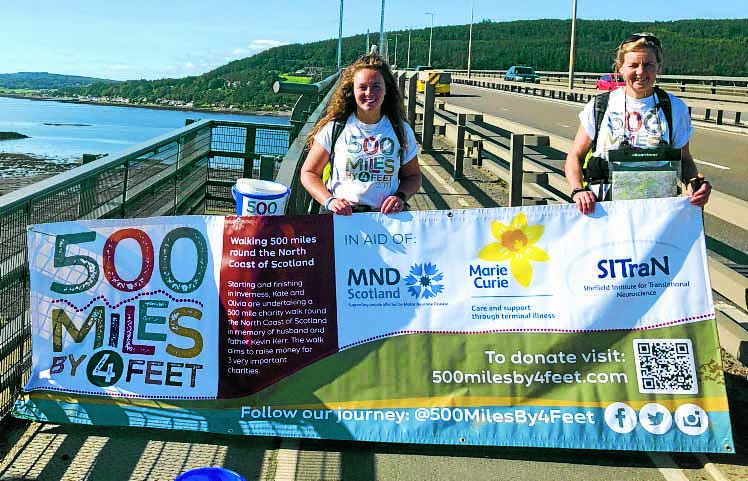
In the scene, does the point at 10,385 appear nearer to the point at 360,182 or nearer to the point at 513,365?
the point at 360,182

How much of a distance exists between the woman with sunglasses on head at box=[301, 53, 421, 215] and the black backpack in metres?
1.01

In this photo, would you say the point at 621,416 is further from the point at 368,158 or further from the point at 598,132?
the point at 368,158

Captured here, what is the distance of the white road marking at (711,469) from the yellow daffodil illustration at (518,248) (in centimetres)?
125

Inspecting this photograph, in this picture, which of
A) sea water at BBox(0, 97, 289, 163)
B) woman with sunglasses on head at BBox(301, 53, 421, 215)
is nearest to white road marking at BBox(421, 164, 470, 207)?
woman with sunglasses on head at BBox(301, 53, 421, 215)

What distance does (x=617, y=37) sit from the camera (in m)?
191

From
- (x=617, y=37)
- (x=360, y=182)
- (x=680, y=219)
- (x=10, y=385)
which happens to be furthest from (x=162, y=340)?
(x=617, y=37)

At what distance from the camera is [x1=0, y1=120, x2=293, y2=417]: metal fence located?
4.38 m

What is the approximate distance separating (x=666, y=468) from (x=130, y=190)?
446 centimetres

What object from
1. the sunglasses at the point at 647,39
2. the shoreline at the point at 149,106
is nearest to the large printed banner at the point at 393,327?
the sunglasses at the point at 647,39

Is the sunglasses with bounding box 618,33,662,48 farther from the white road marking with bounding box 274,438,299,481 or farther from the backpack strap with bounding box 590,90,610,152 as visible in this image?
the white road marking with bounding box 274,438,299,481

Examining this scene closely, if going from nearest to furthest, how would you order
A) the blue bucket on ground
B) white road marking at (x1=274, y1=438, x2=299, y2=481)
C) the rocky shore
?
the blue bucket on ground
white road marking at (x1=274, y1=438, x2=299, y2=481)
the rocky shore

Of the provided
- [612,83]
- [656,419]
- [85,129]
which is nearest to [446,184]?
[612,83]

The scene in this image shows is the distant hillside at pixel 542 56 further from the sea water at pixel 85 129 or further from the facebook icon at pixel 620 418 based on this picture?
the facebook icon at pixel 620 418

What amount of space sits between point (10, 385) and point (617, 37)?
202 meters
